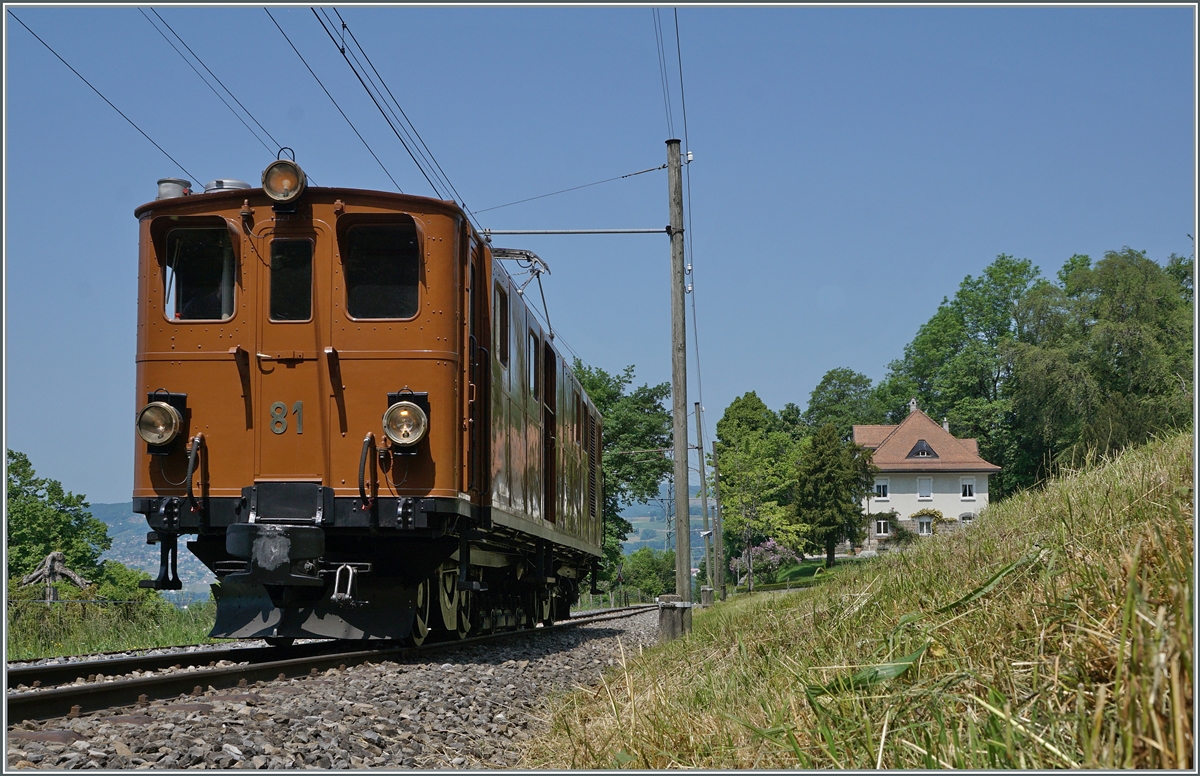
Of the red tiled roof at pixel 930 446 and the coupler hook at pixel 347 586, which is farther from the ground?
the red tiled roof at pixel 930 446

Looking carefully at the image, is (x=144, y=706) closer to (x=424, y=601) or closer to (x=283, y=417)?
(x=283, y=417)

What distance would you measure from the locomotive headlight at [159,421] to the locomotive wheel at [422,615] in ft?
8.55

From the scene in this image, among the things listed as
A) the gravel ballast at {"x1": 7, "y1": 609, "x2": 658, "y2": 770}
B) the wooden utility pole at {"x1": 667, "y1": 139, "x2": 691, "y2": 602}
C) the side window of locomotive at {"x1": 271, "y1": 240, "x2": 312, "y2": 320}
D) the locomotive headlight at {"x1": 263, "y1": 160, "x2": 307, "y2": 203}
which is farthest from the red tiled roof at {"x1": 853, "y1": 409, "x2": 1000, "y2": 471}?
the gravel ballast at {"x1": 7, "y1": 609, "x2": 658, "y2": 770}

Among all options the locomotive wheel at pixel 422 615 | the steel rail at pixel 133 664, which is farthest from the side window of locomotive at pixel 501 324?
the steel rail at pixel 133 664


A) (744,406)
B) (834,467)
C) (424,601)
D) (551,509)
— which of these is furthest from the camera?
(744,406)

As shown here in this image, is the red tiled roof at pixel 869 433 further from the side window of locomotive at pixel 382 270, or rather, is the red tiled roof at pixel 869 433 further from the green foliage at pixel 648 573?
the side window of locomotive at pixel 382 270

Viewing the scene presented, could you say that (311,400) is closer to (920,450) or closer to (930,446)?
(930,446)

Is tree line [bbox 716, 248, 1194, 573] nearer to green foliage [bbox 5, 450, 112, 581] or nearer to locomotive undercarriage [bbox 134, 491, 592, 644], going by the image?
locomotive undercarriage [bbox 134, 491, 592, 644]

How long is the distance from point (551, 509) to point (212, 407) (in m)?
6.16

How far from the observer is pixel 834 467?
59.3 meters

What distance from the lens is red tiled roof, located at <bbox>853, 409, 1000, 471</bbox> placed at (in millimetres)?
68000

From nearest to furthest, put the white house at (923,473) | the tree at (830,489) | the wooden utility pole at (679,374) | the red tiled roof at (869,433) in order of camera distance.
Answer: the wooden utility pole at (679,374) → the tree at (830,489) → the white house at (923,473) → the red tiled roof at (869,433)

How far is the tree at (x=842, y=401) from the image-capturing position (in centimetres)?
9662

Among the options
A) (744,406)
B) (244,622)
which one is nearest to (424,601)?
(244,622)
